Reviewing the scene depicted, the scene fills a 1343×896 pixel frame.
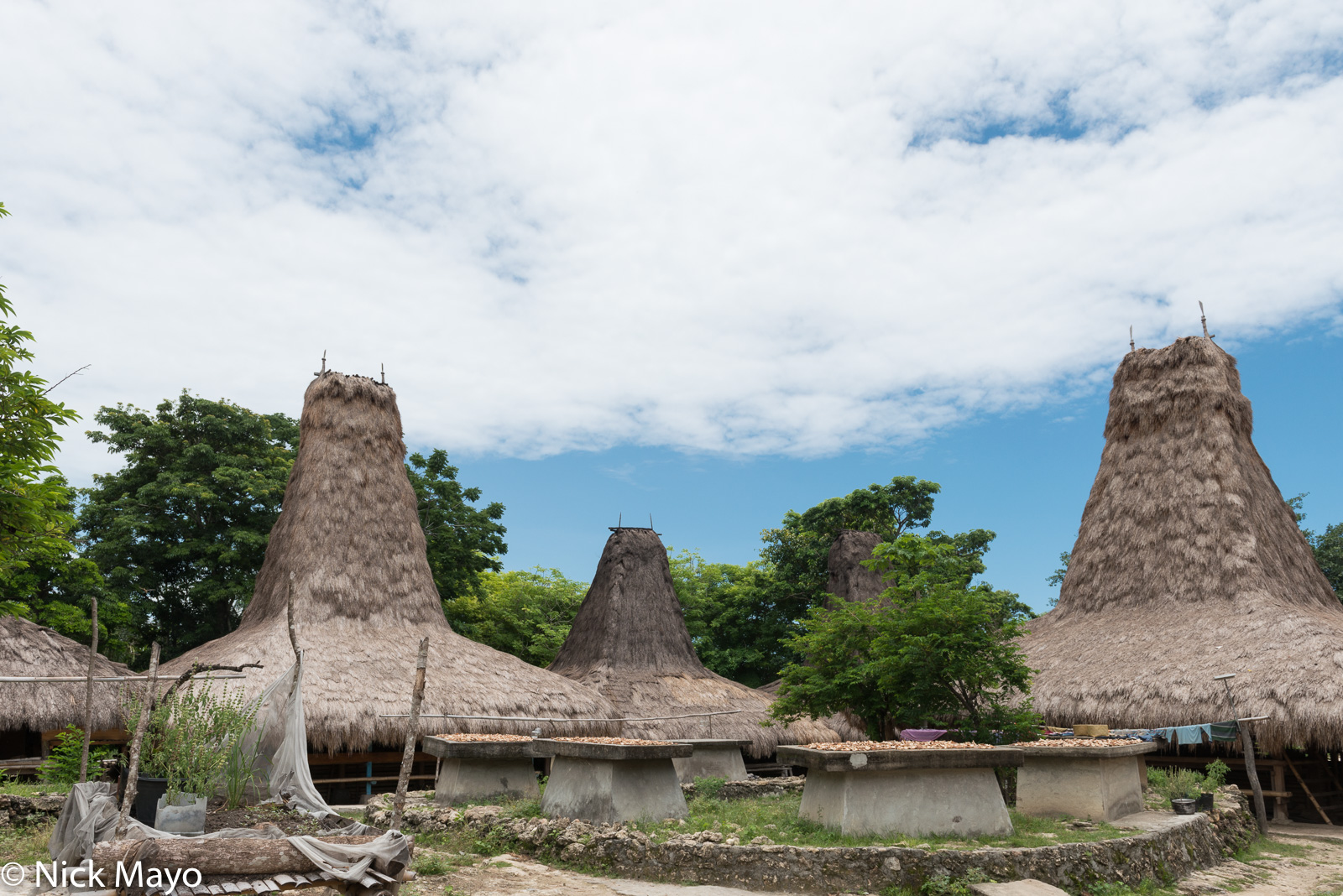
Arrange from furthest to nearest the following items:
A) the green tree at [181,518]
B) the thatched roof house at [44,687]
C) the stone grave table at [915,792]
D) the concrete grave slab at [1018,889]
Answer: the green tree at [181,518]
the thatched roof house at [44,687]
the stone grave table at [915,792]
the concrete grave slab at [1018,889]

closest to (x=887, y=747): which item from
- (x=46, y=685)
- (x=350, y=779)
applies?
(x=350, y=779)

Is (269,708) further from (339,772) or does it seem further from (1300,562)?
(1300,562)

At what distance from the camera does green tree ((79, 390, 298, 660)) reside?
73.5 feet

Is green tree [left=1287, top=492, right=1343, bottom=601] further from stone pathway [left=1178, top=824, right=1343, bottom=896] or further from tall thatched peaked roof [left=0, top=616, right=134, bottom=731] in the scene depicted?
tall thatched peaked roof [left=0, top=616, right=134, bottom=731]

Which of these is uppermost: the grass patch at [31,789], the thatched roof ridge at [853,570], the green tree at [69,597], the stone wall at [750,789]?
the thatched roof ridge at [853,570]

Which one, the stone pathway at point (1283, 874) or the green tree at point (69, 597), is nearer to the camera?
the stone pathway at point (1283, 874)

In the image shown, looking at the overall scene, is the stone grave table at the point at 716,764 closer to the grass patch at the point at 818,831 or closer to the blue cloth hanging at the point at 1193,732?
the grass patch at the point at 818,831

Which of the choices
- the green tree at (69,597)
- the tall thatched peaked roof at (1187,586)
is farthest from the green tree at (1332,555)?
the green tree at (69,597)

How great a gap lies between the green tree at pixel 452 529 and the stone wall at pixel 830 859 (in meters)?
15.9

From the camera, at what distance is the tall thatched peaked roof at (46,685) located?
1460 cm

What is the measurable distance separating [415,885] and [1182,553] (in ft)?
55.5

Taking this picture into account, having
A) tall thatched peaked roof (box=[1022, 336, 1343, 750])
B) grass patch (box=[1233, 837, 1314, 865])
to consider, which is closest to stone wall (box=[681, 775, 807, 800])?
grass patch (box=[1233, 837, 1314, 865])

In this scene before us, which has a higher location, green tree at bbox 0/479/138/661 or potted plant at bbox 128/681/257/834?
green tree at bbox 0/479/138/661

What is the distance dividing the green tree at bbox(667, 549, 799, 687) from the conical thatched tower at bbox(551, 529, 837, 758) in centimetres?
519
